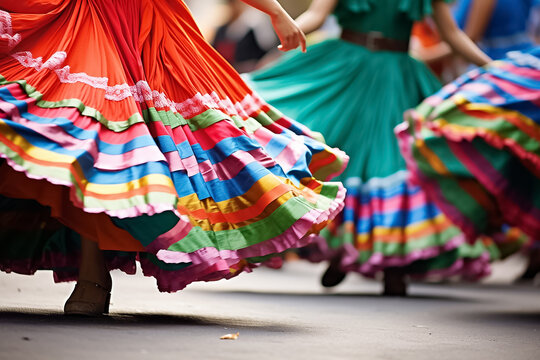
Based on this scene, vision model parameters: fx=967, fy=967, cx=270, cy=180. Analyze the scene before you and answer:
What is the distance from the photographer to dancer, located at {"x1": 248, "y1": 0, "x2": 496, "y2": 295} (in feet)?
15.8

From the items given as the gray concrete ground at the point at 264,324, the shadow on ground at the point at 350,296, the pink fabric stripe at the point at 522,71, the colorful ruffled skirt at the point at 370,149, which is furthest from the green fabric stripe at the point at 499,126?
the shadow on ground at the point at 350,296

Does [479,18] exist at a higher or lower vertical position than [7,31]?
higher

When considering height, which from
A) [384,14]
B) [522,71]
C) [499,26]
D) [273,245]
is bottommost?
[273,245]

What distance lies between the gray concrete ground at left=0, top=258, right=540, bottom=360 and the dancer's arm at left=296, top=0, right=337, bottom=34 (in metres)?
1.32

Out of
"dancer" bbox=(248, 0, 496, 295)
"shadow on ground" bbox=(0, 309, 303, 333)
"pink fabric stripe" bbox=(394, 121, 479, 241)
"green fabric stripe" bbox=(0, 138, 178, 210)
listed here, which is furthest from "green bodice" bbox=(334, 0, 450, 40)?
"green fabric stripe" bbox=(0, 138, 178, 210)

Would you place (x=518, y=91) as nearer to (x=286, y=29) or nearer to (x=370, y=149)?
(x=286, y=29)

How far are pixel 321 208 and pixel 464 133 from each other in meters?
1.20

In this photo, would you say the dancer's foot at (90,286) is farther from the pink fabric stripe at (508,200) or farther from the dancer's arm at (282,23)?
the pink fabric stripe at (508,200)

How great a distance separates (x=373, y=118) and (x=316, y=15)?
657 millimetres

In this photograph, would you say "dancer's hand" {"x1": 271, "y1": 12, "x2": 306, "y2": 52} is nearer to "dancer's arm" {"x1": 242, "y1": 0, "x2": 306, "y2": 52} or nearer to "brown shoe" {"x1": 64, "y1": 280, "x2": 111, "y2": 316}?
"dancer's arm" {"x1": 242, "y1": 0, "x2": 306, "y2": 52}

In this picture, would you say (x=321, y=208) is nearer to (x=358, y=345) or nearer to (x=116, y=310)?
(x=358, y=345)

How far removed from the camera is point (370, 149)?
199 inches

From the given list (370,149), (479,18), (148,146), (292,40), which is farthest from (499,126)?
(479,18)

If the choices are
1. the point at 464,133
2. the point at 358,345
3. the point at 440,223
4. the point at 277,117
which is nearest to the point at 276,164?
the point at 277,117
